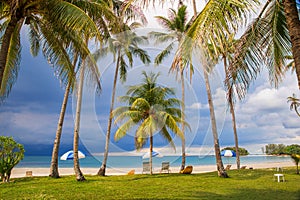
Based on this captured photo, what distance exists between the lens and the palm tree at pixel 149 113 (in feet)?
50.7

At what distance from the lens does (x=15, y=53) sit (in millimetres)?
8742

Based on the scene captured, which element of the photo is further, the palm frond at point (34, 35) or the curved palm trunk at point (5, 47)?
the palm frond at point (34, 35)

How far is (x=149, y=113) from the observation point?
57.5 ft

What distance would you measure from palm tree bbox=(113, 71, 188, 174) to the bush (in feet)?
16.8

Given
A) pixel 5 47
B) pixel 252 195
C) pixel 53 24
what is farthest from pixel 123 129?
pixel 5 47

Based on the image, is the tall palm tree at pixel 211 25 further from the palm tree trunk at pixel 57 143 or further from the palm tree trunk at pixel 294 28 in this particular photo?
the palm tree trunk at pixel 57 143

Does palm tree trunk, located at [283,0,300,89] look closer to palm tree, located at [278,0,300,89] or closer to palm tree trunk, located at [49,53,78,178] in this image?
palm tree, located at [278,0,300,89]

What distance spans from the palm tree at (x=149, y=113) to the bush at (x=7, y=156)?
5.11 metres

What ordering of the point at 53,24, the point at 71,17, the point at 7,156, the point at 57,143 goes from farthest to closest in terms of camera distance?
the point at 57,143 < the point at 7,156 < the point at 53,24 < the point at 71,17

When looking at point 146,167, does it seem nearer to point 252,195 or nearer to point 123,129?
point 123,129

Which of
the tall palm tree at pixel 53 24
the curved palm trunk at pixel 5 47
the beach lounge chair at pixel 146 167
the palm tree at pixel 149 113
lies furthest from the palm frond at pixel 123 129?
the curved palm trunk at pixel 5 47

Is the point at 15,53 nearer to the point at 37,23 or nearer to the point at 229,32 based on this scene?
the point at 37,23

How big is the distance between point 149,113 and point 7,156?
27.3 ft

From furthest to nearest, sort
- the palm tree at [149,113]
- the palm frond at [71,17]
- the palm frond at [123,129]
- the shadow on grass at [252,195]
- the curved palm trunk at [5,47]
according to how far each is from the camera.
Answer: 1. the palm tree at [149,113]
2. the palm frond at [123,129]
3. the shadow on grass at [252,195]
4. the palm frond at [71,17]
5. the curved palm trunk at [5,47]
